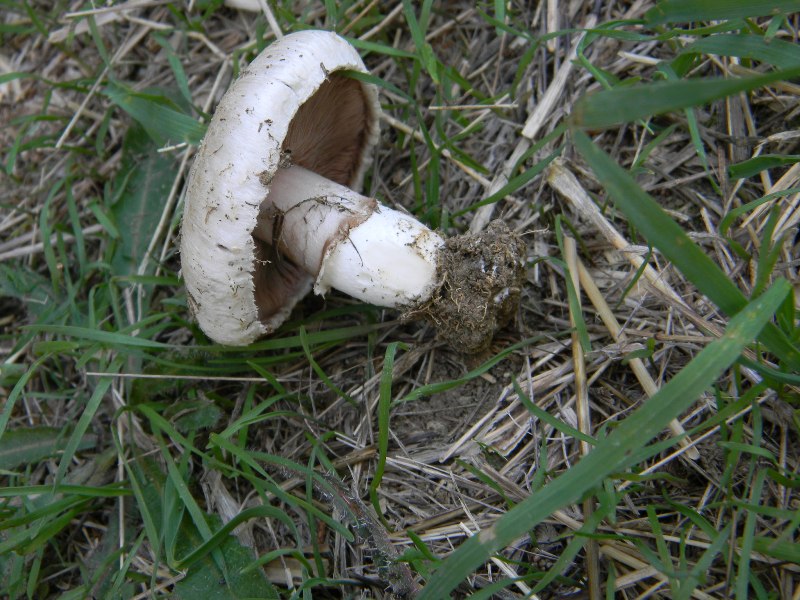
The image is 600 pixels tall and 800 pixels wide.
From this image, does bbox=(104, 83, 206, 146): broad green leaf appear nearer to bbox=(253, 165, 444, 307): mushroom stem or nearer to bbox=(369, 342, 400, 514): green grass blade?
bbox=(253, 165, 444, 307): mushroom stem

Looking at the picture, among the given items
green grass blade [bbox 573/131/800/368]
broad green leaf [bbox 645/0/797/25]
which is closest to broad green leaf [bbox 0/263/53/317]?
green grass blade [bbox 573/131/800/368]

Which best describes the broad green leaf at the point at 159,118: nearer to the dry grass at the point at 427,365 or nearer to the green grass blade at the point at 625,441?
the dry grass at the point at 427,365

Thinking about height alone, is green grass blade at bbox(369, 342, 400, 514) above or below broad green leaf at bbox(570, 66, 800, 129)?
below

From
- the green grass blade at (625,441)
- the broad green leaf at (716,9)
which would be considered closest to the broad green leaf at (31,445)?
the green grass blade at (625,441)

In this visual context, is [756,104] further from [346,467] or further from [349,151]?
[346,467]

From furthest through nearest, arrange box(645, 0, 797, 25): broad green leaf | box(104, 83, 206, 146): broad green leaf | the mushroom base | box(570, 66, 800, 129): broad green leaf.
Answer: box(104, 83, 206, 146): broad green leaf → the mushroom base → box(645, 0, 797, 25): broad green leaf → box(570, 66, 800, 129): broad green leaf

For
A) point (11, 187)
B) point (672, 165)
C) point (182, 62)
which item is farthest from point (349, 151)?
point (11, 187)
